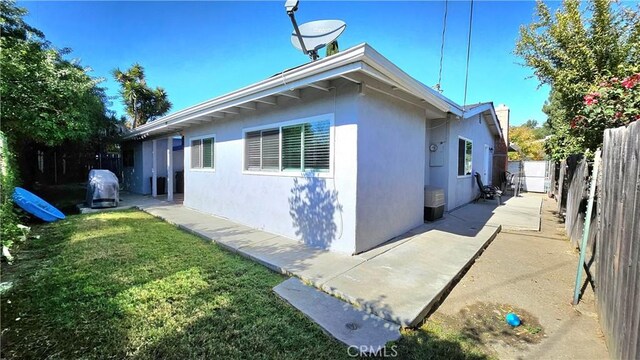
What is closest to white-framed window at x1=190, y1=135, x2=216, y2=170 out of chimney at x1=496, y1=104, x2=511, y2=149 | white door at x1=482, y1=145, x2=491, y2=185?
white door at x1=482, y1=145, x2=491, y2=185

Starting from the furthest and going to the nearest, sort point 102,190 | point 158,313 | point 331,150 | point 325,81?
point 102,190 < point 331,150 < point 325,81 < point 158,313

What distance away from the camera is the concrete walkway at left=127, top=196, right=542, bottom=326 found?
321cm

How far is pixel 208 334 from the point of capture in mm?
2596

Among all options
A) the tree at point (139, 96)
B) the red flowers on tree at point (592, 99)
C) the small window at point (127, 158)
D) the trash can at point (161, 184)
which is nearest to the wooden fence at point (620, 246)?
the red flowers on tree at point (592, 99)

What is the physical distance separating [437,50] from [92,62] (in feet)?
45.6

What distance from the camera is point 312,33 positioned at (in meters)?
5.44

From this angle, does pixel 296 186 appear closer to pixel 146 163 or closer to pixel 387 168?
pixel 387 168

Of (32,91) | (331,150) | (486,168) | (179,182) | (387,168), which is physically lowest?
(179,182)

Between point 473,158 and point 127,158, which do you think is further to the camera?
point 127,158

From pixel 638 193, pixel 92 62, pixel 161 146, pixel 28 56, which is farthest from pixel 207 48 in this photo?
pixel 638 193

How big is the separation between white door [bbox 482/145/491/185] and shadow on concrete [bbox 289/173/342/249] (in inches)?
425

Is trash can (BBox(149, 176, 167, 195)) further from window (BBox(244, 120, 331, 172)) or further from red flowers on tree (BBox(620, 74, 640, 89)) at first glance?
red flowers on tree (BBox(620, 74, 640, 89))

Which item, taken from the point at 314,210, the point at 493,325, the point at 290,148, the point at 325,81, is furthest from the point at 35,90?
the point at 493,325

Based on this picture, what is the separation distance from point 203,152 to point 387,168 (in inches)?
247
